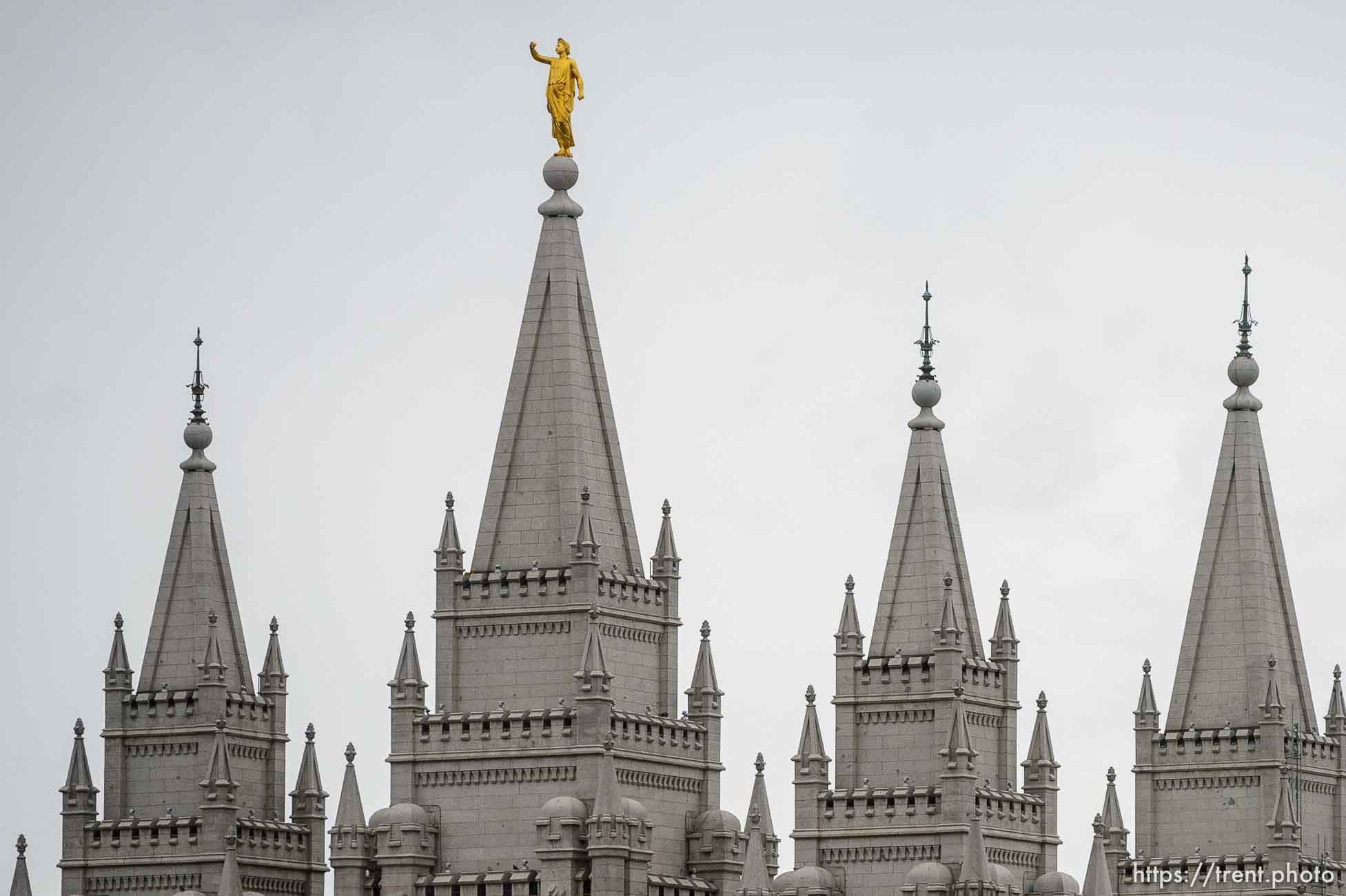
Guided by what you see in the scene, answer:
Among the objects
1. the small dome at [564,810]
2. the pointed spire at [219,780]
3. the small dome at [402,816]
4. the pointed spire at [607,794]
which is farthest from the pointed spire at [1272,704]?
the pointed spire at [219,780]

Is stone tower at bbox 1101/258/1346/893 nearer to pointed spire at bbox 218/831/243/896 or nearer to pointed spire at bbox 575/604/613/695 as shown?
pointed spire at bbox 575/604/613/695

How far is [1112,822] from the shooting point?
544 feet

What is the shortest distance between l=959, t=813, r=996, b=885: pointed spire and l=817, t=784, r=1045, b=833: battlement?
31.9 inches

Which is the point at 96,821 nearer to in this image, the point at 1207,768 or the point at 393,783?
the point at 393,783

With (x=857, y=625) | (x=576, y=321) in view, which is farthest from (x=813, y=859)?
(x=576, y=321)

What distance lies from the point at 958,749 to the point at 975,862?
351 centimetres

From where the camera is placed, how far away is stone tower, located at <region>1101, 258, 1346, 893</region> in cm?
16375

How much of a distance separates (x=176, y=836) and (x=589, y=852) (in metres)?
16.3

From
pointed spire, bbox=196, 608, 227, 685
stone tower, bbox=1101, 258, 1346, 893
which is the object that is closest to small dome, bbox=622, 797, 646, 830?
pointed spire, bbox=196, 608, 227, 685

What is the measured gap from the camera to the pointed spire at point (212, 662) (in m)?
160

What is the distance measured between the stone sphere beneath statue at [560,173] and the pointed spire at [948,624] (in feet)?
57.1

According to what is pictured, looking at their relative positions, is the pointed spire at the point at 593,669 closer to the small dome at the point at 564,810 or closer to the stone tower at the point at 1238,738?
the small dome at the point at 564,810

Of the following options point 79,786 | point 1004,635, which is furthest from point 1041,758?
point 79,786

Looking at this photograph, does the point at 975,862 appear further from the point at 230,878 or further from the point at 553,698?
the point at 230,878
